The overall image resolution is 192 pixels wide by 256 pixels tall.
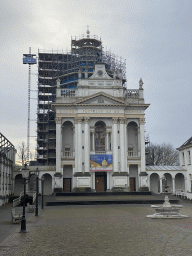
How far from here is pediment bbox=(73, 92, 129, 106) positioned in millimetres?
57281

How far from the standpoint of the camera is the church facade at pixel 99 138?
56.9m

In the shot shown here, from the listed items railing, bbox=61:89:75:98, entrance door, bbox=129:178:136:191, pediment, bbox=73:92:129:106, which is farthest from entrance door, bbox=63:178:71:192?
railing, bbox=61:89:75:98

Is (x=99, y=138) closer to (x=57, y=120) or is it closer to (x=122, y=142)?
(x=122, y=142)

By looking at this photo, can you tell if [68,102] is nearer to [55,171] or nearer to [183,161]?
[55,171]

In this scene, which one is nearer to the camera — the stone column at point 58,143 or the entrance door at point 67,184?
the stone column at point 58,143

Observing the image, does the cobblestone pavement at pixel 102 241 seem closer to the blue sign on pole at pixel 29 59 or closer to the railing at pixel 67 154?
the railing at pixel 67 154

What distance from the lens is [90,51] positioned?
268 ft

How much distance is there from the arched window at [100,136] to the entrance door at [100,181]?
4329mm

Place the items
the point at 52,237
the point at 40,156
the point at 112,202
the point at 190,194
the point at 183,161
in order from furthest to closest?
the point at 40,156
the point at 183,161
the point at 190,194
the point at 112,202
the point at 52,237

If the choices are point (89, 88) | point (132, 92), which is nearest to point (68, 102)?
point (89, 88)

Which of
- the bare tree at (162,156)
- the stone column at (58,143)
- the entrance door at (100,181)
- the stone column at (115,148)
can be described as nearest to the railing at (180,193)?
the stone column at (115,148)

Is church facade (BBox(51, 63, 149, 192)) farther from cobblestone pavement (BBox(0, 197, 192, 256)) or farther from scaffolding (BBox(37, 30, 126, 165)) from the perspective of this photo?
cobblestone pavement (BBox(0, 197, 192, 256))

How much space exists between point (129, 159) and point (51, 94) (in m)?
31.3

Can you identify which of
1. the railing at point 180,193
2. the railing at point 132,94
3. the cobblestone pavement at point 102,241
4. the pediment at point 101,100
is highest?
the railing at point 132,94
